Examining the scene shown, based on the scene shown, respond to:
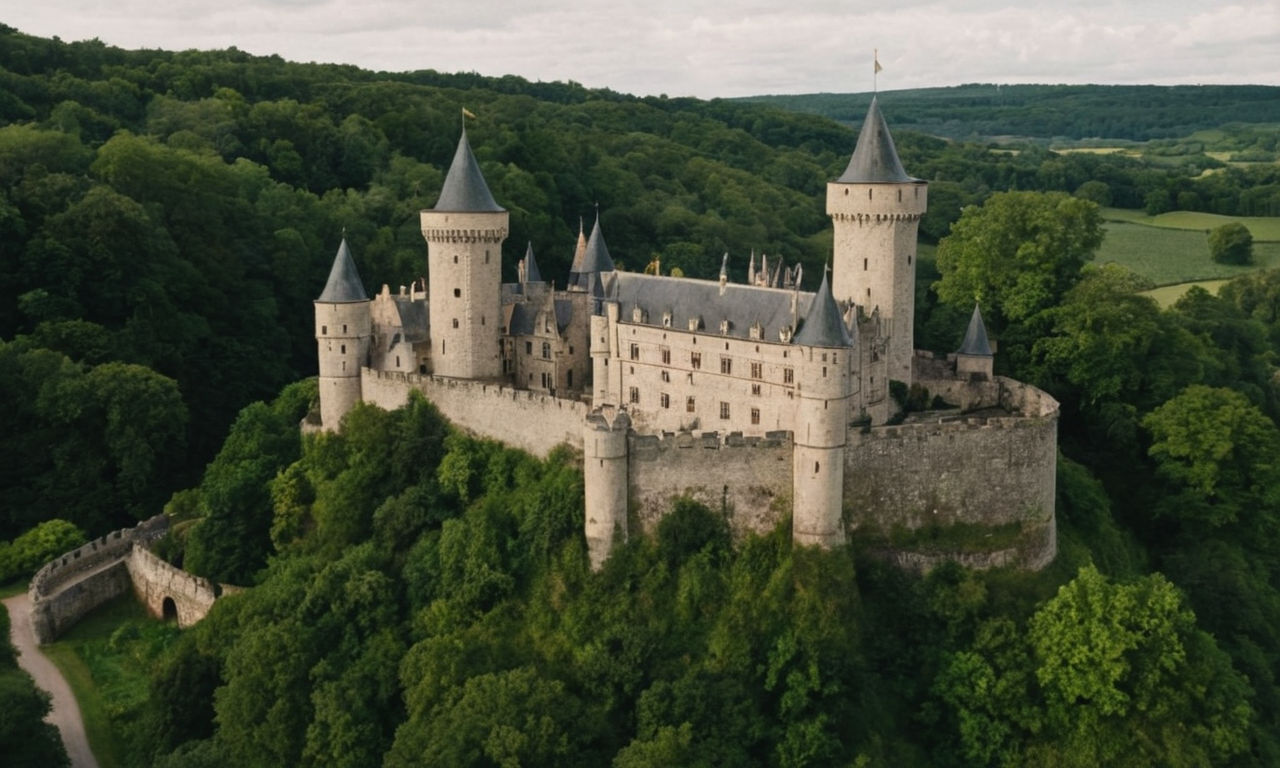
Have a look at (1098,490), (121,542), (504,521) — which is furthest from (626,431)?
(121,542)

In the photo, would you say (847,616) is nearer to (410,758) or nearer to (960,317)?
(410,758)

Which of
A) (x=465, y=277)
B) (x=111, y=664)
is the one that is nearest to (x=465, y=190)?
(x=465, y=277)

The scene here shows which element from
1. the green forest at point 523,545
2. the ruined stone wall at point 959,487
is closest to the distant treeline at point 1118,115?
the green forest at point 523,545

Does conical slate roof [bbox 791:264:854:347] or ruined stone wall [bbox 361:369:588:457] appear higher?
conical slate roof [bbox 791:264:854:347]

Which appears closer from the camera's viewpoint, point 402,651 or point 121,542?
point 402,651

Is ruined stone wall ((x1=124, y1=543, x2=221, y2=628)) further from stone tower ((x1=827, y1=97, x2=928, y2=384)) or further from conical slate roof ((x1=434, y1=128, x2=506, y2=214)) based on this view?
stone tower ((x1=827, y1=97, x2=928, y2=384))

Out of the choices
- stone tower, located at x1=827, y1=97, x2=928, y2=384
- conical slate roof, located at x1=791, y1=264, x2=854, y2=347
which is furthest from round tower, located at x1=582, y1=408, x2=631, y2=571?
stone tower, located at x1=827, y1=97, x2=928, y2=384

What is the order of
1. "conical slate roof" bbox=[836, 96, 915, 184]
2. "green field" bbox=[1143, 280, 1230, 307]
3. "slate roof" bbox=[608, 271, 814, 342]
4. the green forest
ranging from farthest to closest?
"green field" bbox=[1143, 280, 1230, 307], "conical slate roof" bbox=[836, 96, 915, 184], "slate roof" bbox=[608, 271, 814, 342], the green forest
